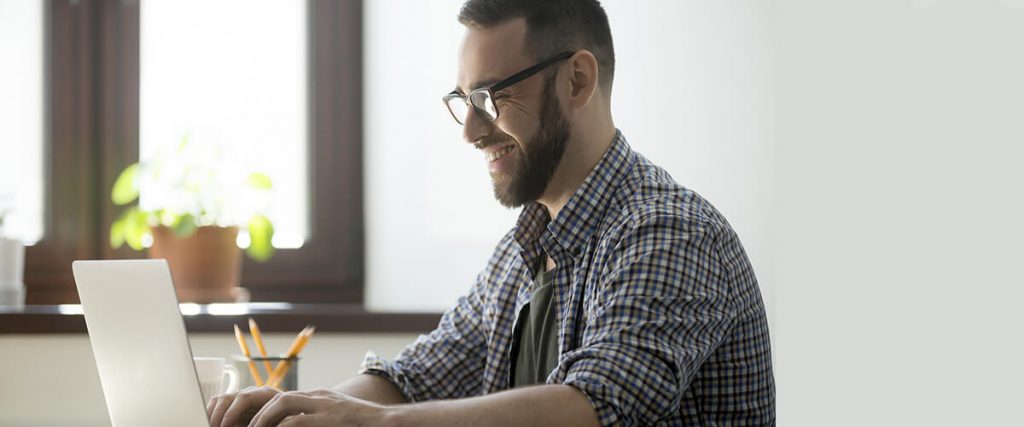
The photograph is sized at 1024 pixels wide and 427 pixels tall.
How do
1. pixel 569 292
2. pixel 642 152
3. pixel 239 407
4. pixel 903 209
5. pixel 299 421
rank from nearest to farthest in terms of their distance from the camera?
pixel 903 209, pixel 299 421, pixel 239 407, pixel 569 292, pixel 642 152

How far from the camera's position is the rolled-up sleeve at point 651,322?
1087 millimetres

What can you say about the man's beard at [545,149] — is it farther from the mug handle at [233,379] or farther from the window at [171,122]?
the window at [171,122]

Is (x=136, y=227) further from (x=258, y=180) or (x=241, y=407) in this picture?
(x=241, y=407)

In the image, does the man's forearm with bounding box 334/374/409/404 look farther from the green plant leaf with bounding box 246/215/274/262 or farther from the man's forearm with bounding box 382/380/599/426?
the green plant leaf with bounding box 246/215/274/262

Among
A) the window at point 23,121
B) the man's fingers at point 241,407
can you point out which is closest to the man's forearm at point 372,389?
the man's fingers at point 241,407

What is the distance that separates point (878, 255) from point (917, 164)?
0.06 meters

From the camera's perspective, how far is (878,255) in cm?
60

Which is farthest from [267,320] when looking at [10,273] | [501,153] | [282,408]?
[282,408]

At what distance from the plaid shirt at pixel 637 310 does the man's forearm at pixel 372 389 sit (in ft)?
0.04

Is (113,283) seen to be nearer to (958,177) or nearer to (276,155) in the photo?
(958,177)

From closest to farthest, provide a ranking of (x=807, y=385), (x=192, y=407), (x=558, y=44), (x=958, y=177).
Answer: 1. (x=958, y=177)
2. (x=807, y=385)
3. (x=192, y=407)
4. (x=558, y=44)

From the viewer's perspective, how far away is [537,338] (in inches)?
55.1

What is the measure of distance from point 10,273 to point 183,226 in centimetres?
36

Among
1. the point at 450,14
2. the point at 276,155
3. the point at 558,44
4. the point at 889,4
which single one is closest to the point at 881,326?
the point at 889,4
